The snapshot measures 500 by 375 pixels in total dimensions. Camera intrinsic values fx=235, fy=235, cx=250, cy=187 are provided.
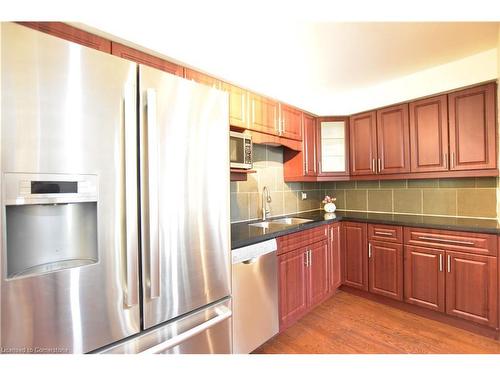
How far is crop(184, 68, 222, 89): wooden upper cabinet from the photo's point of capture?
172cm

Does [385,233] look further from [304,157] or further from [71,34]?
[71,34]

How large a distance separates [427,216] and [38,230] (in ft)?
10.6

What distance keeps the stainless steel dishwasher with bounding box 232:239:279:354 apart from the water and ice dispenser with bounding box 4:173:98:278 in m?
0.84

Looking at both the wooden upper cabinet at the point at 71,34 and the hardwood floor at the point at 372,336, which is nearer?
the wooden upper cabinet at the point at 71,34

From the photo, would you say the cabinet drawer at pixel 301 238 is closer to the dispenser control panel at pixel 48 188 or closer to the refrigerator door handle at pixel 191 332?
the refrigerator door handle at pixel 191 332

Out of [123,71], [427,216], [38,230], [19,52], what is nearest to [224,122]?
[123,71]

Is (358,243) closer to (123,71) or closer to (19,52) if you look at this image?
(123,71)

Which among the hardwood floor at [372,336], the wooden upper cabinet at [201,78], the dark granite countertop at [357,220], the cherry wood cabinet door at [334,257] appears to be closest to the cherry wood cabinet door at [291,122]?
the wooden upper cabinet at [201,78]

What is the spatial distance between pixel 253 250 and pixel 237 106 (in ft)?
3.96

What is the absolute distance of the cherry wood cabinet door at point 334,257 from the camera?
255cm

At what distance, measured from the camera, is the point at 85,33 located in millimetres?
1255

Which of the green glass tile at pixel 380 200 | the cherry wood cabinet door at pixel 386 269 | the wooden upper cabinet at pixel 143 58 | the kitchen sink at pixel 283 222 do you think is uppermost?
the wooden upper cabinet at pixel 143 58

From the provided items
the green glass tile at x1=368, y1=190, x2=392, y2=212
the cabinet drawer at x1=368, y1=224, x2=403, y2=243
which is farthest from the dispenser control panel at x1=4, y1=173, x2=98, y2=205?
the green glass tile at x1=368, y1=190, x2=392, y2=212

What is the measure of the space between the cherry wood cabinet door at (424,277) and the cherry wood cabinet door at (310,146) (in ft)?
4.14
